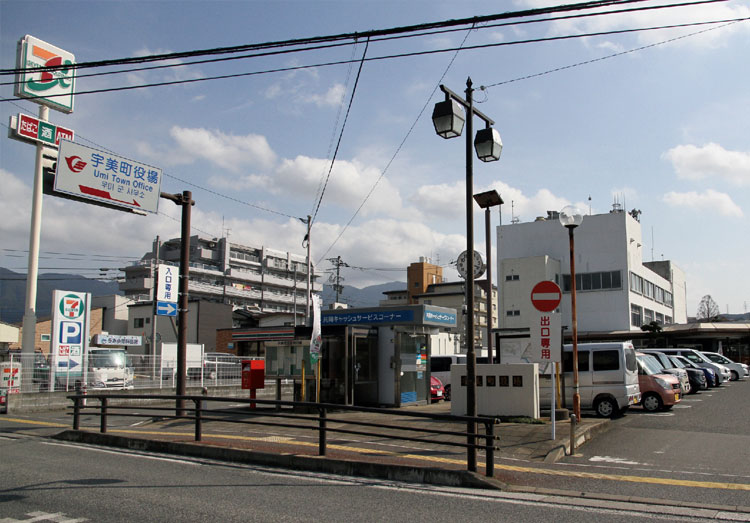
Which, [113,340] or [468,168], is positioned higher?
[468,168]

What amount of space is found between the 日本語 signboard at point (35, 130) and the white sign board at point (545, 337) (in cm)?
2240

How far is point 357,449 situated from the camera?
11.4 m

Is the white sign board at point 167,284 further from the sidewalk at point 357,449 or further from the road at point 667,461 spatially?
the road at point 667,461

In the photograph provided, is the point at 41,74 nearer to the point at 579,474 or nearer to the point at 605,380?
the point at 605,380

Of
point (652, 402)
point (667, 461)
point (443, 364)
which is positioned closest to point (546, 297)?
point (667, 461)

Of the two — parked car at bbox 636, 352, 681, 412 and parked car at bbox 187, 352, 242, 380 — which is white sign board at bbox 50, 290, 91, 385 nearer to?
parked car at bbox 187, 352, 242, 380

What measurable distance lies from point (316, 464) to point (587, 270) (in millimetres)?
57611

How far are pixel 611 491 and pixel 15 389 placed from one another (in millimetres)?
18960

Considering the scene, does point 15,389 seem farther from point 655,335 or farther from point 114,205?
point 655,335

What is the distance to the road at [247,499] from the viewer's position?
6.74 metres

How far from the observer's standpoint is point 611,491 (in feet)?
27.0

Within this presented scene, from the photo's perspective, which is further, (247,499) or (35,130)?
(35,130)

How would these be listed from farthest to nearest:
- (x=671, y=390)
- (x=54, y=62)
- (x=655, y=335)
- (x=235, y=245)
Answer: (x=235, y=245), (x=655, y=335), (x=54, y=62), (x=671, y=390)

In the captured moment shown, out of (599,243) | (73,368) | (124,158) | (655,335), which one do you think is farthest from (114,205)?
(599,243)
